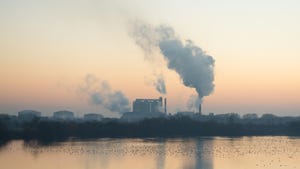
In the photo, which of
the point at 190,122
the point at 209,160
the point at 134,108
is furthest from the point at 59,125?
the point at 134,108

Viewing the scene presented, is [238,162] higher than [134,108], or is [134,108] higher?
[134,108]

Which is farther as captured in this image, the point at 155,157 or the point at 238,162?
the point at 155,157

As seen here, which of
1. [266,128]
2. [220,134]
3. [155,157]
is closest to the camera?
[155,157]

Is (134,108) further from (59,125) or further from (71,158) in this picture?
(71,158)

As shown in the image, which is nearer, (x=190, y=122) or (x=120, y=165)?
(x=120, y=165)

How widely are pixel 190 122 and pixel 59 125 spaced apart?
1451 centimetres

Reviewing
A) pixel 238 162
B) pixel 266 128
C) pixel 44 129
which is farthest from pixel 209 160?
pixel 266 128

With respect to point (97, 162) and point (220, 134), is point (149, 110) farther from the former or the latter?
point (97, 162)

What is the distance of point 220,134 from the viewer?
2164 inches

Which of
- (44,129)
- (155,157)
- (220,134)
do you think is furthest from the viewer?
(220,134)

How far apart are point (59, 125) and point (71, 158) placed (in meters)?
26.7

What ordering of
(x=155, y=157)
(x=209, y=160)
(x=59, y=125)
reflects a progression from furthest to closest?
(x=59, y=125) → (x=155, y=157) → (x=209, y=160)

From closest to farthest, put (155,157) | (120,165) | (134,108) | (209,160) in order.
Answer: (120,165)
(209,160)
(155,157)
(134,108)

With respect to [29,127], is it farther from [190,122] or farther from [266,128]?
[266,128]
